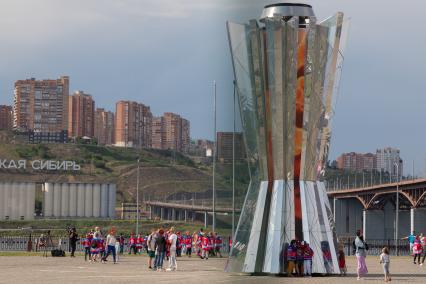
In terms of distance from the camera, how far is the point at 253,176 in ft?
106

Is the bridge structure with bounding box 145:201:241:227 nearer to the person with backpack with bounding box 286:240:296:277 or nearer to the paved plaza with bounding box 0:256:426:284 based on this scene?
the paved plaza with bounding box 0:256:426:284

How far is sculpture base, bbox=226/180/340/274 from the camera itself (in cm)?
3097

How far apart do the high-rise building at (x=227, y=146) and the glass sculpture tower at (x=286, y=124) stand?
18.3m

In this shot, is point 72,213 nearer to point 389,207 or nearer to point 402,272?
point 389,207

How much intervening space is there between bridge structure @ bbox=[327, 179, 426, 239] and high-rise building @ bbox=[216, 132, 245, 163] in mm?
105971

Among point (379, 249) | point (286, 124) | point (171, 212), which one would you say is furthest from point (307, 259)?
point (171, 212)

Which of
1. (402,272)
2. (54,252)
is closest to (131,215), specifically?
(54,252)

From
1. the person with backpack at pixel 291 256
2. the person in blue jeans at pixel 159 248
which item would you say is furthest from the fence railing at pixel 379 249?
the person with backpack at pixel 291 256

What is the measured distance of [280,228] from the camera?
31.1 m

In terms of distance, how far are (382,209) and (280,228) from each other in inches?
4629

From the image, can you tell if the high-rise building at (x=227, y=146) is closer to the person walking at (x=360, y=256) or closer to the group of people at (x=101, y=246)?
the person walking at (x=360, y=256)

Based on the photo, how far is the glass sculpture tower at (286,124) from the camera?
31.2 m

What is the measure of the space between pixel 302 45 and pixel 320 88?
1487 millimetres

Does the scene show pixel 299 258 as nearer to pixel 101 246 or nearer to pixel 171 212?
pixel 101 246
